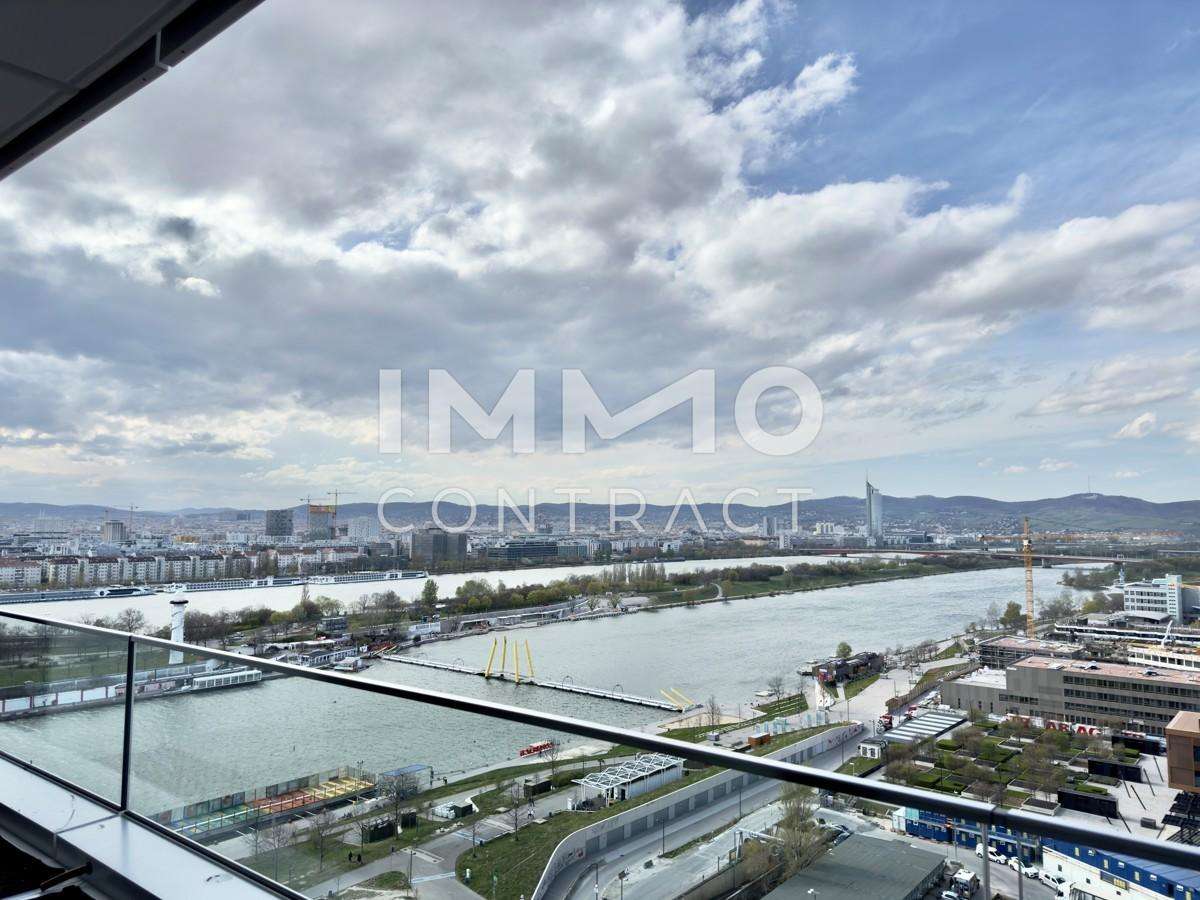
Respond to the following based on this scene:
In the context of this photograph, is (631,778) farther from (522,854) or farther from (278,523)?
(278,523)

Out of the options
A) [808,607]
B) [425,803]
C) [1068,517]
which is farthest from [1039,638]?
[425,803]

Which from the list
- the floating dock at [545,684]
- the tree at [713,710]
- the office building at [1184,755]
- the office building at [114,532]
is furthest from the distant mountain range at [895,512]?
the office building at [1184,755]

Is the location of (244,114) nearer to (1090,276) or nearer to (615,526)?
(615,526)

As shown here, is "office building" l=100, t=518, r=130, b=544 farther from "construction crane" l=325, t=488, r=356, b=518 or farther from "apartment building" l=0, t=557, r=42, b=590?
"construction crane" l=325, t=488, r=356, b=518

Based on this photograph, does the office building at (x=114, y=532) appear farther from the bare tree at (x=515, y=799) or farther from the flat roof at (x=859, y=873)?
the flat roof at (x=859, y=873)

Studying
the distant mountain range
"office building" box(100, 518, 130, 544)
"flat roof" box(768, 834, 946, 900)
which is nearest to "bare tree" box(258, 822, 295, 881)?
"flat roof" box(768, 834, 946, 900)

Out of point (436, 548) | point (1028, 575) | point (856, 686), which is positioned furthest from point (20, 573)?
point (1028, 575)
